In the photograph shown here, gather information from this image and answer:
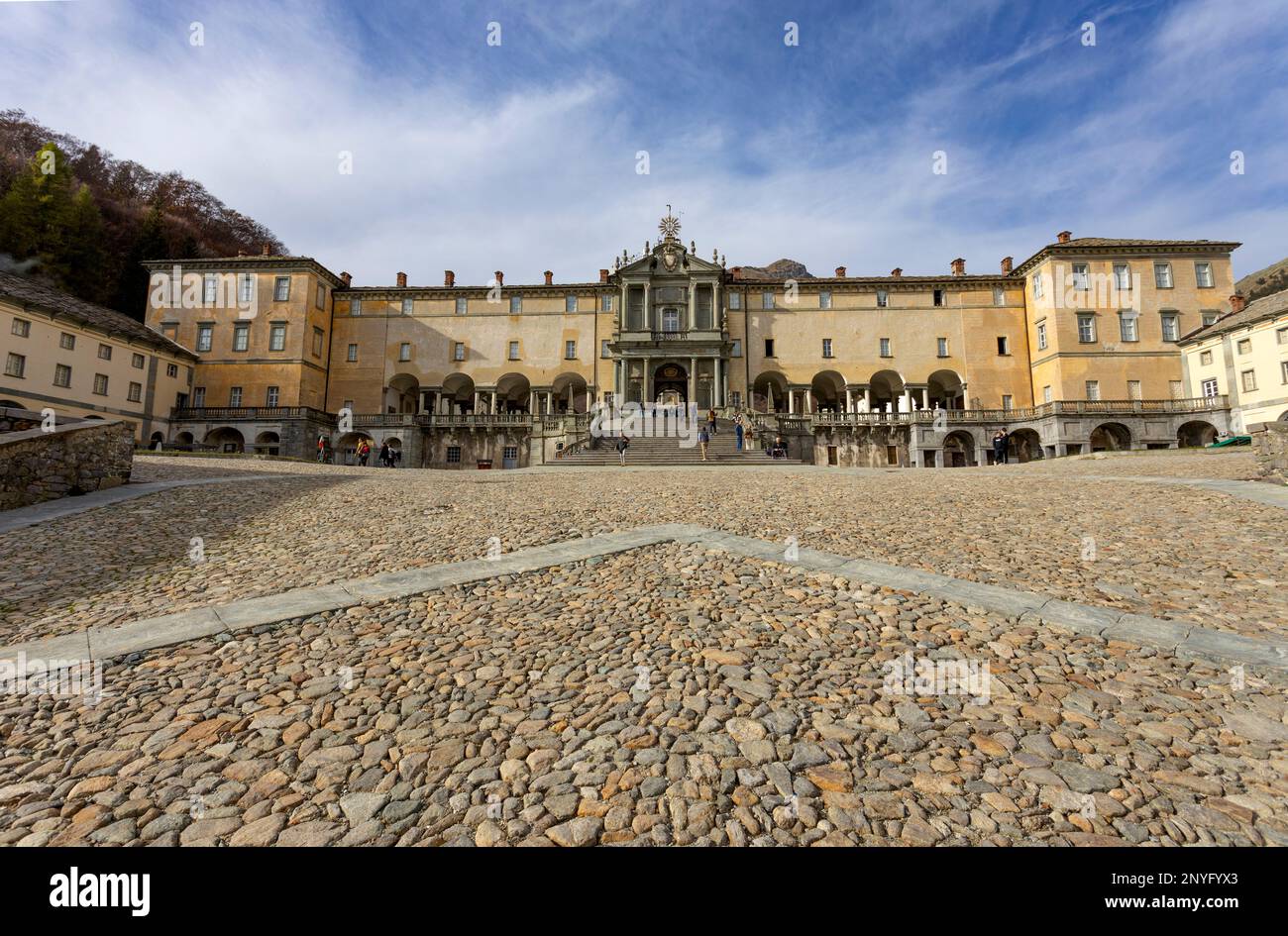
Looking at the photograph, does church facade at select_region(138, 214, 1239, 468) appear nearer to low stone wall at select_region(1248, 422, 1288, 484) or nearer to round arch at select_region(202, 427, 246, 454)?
round arch at select_region(202, 427, 246, 454)

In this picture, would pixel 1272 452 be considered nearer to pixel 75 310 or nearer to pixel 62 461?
pixel 62 461

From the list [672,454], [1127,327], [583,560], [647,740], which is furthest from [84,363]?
[1127,327]

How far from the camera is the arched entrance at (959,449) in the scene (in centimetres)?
3972

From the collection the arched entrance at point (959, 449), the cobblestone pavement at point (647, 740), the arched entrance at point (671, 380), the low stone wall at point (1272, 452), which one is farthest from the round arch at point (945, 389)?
the cobblestone pavement at point (647, 740)

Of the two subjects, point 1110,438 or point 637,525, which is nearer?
point 637,525

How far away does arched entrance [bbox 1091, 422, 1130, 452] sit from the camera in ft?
125

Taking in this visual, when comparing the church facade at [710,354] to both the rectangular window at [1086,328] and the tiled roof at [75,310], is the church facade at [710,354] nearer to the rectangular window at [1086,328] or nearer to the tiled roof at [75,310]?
the rectangular window at [1086,328]

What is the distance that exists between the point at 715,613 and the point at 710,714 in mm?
1756

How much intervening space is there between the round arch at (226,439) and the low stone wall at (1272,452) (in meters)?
51.7

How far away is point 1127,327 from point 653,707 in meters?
51.6

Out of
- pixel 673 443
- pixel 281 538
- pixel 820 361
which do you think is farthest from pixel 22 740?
pixel 820 361

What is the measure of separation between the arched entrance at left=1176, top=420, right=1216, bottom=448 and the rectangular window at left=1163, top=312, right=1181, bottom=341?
6.69 m

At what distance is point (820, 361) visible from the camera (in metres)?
45.5

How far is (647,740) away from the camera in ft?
9.97
